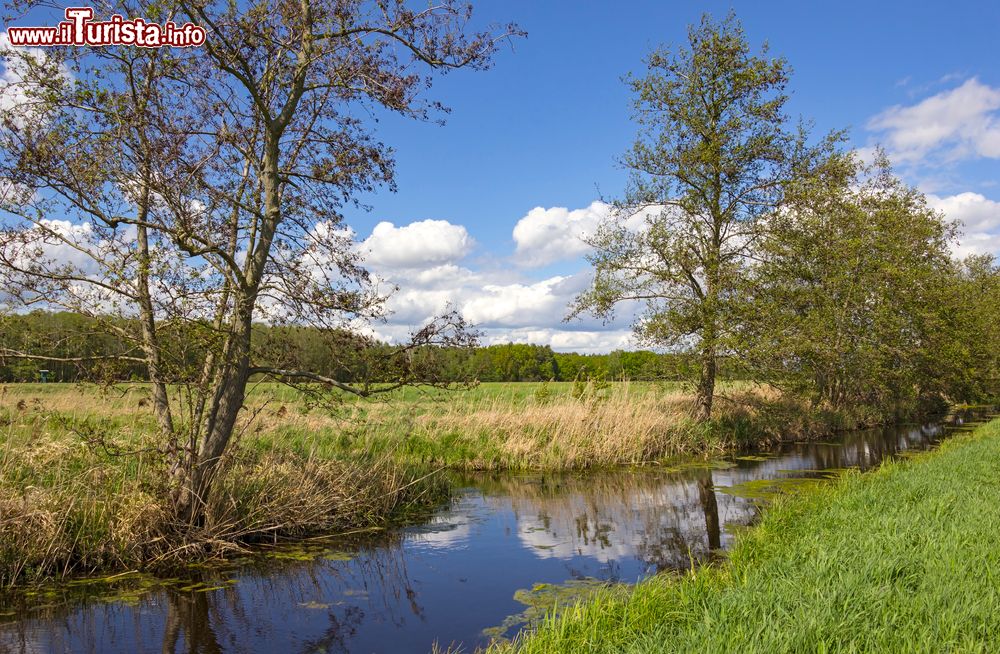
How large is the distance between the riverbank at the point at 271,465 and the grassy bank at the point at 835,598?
508cm

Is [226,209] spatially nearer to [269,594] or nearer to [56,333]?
[56,333]

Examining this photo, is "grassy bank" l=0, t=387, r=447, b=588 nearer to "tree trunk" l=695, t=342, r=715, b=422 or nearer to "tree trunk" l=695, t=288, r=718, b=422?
"tree trunk" l=695, t=288, r=718, b=422

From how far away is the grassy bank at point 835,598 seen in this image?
4.16 meters

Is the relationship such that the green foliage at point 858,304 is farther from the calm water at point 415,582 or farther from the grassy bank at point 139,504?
the grassy bank at point 139,504

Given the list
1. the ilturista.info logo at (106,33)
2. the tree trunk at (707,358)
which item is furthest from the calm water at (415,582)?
the tree trunk at (707,358)

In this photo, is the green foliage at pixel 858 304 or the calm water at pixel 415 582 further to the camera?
the green foliage at pixel 858 304

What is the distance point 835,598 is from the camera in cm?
481

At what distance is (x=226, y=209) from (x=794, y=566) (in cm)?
804

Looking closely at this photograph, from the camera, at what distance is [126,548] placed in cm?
805

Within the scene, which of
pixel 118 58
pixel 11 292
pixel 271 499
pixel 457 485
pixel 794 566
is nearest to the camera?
pixel 794 566

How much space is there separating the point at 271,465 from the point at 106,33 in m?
6.19


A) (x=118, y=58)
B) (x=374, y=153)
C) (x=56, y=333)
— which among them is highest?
(x=118, y=58)

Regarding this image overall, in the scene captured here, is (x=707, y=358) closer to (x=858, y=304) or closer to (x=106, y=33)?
(x=858, y=304)

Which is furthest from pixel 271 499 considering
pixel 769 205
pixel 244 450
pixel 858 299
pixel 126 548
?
pixel 858 299
